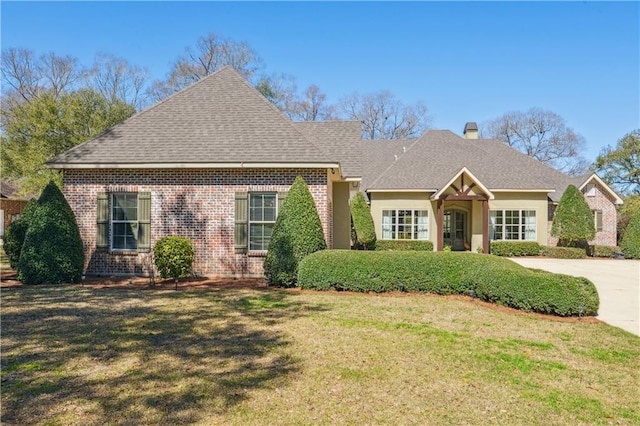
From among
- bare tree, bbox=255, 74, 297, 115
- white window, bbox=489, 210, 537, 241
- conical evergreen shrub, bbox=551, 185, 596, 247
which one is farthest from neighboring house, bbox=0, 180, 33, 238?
conical evergreen shrub, bbox=551, 185, 596, 247

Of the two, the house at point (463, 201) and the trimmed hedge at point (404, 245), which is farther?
the trimmed hedge at point (404, 245)

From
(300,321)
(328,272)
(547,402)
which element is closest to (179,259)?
(328,272)

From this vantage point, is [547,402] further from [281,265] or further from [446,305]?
[281,265]

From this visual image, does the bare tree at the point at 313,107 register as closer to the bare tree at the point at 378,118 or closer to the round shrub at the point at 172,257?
the bare tree at the point at 378,118

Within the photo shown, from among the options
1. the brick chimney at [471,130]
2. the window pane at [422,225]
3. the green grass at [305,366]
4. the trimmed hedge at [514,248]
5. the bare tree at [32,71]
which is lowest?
the green grass at [305,366]

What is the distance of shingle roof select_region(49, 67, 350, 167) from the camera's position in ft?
38.7

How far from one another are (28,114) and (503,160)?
1017 inches

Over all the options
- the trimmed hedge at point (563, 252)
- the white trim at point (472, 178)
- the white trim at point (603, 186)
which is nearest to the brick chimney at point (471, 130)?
the white trim at point (603, 186)

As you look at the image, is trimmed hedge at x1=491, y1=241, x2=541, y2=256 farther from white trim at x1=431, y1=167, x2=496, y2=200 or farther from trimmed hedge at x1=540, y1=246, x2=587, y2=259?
white trim at x1=431, y1=167, x2=496, y2=200

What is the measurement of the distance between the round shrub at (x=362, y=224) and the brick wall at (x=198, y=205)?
756 centimetres

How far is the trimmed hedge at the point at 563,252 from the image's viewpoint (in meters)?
20.6

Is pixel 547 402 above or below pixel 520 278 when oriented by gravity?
below

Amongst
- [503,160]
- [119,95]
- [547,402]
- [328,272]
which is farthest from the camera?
[119,95]

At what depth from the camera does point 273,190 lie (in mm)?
11883
